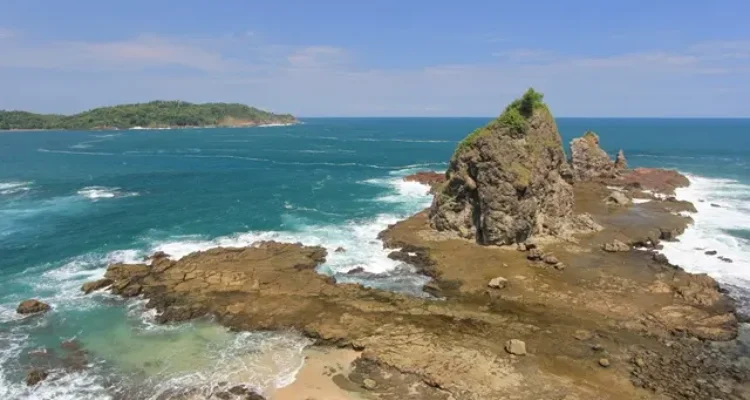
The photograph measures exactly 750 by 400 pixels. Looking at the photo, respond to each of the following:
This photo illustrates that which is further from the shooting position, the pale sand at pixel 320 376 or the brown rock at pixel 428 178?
the brown rock at pixel 428 178

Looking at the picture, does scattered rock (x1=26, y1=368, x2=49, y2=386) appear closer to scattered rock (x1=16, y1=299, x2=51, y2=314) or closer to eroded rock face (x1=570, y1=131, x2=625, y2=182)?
scattered rock (x1=16, y1=299, x2=51, y2=314)

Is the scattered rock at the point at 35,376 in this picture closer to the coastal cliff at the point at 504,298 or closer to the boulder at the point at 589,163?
the coastal cliff at the point at 504,298

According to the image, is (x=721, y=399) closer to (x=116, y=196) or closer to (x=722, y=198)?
(x=722, y=198)

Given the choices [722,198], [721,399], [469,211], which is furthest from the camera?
[722,198]

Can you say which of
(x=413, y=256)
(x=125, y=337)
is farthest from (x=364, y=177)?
(x=125, y=337)

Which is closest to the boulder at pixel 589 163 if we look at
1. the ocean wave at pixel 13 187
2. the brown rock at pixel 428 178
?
the brown rock at pixel 428 178

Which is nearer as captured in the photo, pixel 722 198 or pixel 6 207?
pixel 6 207

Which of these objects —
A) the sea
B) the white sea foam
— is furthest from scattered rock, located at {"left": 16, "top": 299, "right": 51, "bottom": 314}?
the white sea foam
